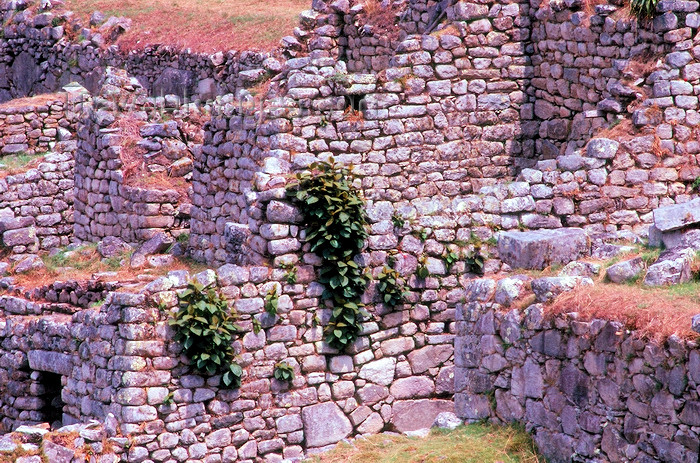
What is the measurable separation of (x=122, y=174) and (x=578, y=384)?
31.9 feet

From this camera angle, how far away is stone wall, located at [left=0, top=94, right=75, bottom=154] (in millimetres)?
27609

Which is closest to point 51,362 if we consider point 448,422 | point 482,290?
point 448,422

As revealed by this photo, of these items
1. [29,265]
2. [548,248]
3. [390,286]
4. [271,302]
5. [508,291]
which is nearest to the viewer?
[508,291]

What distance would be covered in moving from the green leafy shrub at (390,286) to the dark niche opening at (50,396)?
14.3 feet

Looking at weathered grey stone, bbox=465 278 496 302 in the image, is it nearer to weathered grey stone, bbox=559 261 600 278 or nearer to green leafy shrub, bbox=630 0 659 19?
weathered grey stone, bbox=559 261 600 278

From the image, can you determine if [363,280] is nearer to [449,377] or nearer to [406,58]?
[449,377]

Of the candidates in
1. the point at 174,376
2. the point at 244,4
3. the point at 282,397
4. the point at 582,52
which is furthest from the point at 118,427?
the point at 244,4

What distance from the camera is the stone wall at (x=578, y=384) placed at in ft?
39.9

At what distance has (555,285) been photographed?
13.9 meters

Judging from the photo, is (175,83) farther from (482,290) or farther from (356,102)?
(482,290)

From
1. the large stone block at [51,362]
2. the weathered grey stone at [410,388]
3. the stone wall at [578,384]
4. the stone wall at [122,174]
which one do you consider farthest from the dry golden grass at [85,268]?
the stone wall at [578,384]

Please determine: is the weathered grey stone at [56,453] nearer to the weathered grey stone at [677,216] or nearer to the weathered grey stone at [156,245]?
the weathered grey stone at [156,245]

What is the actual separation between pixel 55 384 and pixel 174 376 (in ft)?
10.1

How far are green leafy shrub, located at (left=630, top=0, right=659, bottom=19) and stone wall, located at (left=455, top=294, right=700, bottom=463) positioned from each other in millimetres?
4647
